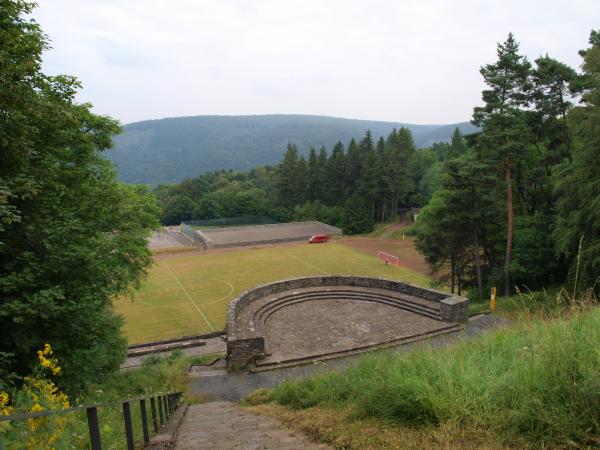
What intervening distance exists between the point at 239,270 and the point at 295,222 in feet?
93.3

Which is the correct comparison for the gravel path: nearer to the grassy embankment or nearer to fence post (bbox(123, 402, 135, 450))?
the grassy embankment

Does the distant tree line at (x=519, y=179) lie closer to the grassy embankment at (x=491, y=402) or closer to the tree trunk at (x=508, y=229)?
the tree trunk at (x=508, y=229)

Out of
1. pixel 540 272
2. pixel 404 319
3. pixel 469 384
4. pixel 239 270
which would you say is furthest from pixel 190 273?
pixel 469 384

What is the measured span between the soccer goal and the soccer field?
2.82 ft

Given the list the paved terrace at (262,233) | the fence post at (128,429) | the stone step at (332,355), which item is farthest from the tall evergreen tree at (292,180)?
the fence post at (128,429)

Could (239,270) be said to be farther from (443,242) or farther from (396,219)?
(396,219)

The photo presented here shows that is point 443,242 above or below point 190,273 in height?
above

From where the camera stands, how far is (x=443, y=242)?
24969 millimetres

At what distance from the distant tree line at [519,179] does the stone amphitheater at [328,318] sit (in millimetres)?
5756

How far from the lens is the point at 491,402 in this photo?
3633 mm

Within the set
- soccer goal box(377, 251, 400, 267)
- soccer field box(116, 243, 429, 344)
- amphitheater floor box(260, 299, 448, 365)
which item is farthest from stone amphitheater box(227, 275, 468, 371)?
soccer goal box(377, 251, 400, 267)

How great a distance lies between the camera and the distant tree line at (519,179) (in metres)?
18.5

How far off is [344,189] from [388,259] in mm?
27611

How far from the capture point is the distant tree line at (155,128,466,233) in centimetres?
5988
